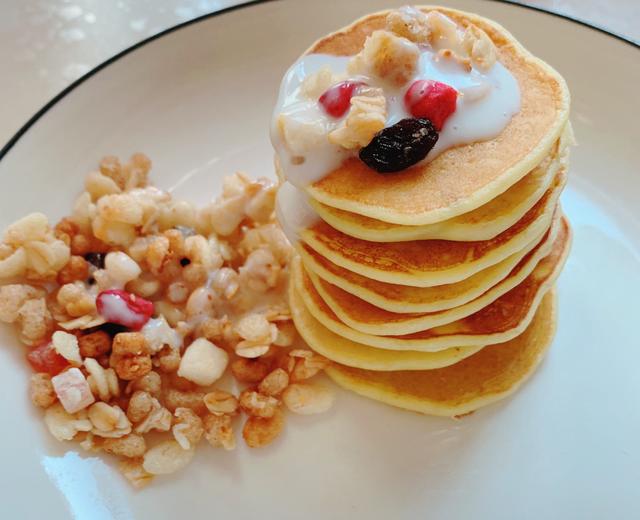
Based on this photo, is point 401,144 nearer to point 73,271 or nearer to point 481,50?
point 481,50

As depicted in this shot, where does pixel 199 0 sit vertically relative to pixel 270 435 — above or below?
above

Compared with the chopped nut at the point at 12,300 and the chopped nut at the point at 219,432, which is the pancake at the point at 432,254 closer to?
the chopped nut at the point at 219,432

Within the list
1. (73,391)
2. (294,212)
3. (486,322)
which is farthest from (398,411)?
(73,391)

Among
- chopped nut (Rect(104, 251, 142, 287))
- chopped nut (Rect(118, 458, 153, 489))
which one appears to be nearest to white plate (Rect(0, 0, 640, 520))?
chopped nut (Rect(118, 458, 153, 489))

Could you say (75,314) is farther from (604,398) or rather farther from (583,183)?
(583,183)

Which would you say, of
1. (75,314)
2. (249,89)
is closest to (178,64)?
(249,89)

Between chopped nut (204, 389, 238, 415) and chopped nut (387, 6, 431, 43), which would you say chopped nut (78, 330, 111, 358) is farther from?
chopped nut (387, 6, 431, 43)
